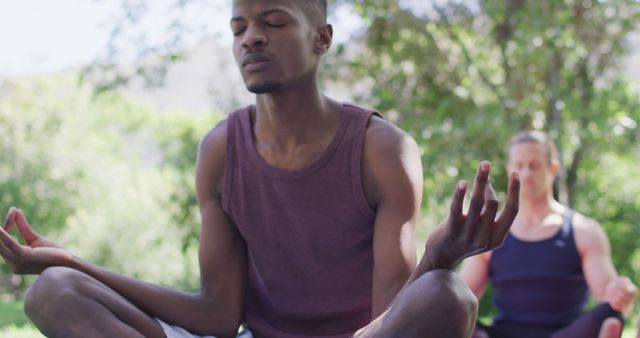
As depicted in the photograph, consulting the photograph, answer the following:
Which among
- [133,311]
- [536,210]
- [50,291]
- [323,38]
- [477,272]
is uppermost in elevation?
[323,38]

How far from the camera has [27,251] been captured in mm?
2379

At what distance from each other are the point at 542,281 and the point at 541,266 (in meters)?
0.07

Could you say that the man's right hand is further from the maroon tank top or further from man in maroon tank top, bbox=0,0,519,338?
the maroon tank top

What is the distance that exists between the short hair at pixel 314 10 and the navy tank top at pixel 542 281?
193cm

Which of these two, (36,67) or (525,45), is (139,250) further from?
(525,45)

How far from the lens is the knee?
89.6 inches

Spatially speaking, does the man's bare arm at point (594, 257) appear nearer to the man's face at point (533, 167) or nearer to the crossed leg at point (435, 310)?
the man's face at point (533, 167)

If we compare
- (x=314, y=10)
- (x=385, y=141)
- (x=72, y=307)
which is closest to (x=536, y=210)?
(x=385, y=141)

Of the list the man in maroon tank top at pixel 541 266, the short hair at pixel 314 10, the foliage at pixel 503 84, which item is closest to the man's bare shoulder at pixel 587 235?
the man in maroon tank top at pixel 541 266

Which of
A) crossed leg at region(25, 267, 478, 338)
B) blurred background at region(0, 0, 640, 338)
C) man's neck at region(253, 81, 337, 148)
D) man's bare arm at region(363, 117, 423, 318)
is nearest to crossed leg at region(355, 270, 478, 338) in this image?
crossed leg at region(25, 267, 478, 338)

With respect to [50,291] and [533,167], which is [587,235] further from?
[50,291]

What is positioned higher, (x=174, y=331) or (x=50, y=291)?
(x=50, y=291)

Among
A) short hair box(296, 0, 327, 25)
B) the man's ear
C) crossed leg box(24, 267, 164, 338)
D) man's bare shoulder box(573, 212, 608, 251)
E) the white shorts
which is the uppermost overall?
short hair box(296, 0, 327, 25)

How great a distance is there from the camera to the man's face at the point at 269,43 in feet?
8.45
